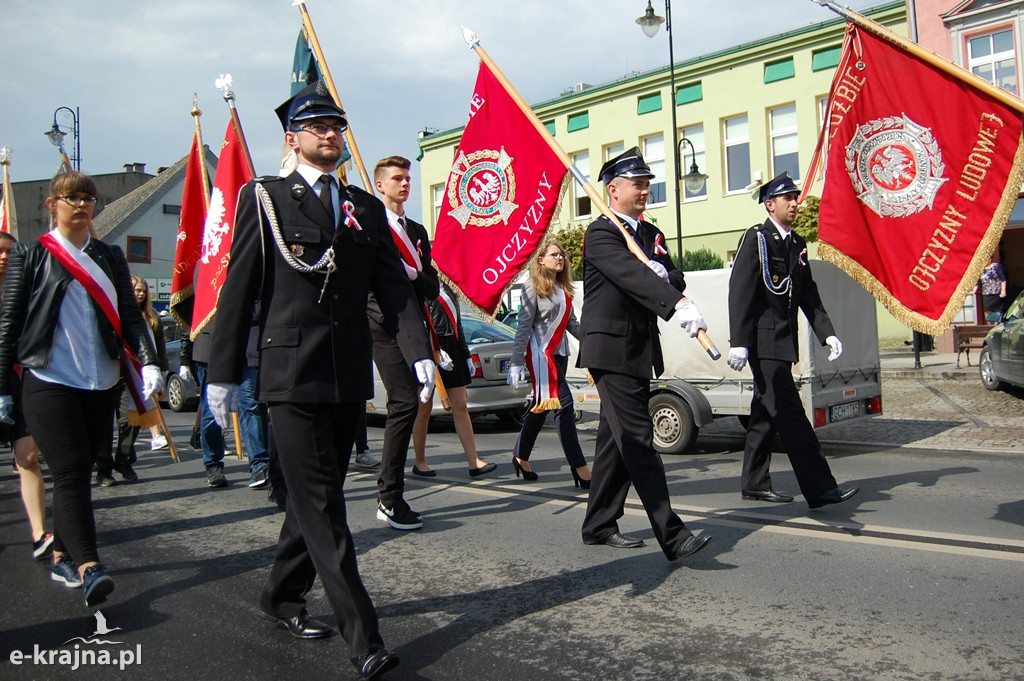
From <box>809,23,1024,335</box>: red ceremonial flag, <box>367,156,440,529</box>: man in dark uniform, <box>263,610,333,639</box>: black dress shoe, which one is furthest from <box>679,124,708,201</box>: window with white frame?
<box>263,610,333,639</box>: black dress shoe

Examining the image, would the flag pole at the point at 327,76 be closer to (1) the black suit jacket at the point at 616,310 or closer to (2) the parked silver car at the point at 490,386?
(1) the black suit jacket at the point at 616,310

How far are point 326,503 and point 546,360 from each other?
4.03 m

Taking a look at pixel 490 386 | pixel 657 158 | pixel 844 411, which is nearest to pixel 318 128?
pixel 844 411

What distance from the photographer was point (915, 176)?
5270mm

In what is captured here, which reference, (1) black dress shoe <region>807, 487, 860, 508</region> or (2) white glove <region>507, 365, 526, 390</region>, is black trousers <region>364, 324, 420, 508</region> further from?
(1) black dress shoe <region>807, 487, 860, 508</region>

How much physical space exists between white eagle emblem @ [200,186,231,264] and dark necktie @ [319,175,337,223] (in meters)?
4.33

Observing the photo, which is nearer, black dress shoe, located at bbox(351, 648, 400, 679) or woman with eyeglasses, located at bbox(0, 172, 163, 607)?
black dress shoe, located at bbox(351, 648, 400, 679)

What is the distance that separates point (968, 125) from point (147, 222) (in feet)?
163

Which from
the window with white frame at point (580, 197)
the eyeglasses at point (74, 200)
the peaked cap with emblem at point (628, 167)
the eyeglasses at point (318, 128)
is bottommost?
the eyeglasses at point (74, 200)

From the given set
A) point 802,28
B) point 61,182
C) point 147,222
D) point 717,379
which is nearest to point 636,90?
point 802,28

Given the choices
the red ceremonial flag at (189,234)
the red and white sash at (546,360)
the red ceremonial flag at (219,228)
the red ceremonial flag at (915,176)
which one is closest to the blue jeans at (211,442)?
the red ceremonial flag at (219,228)

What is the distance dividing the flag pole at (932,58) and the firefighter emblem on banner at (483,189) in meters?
2.54

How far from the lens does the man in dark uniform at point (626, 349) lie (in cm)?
448

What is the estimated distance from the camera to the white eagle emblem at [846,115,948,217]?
5.24 metres
